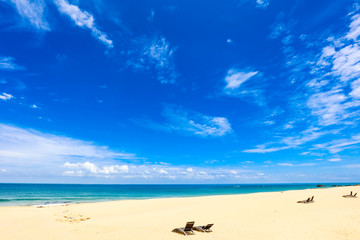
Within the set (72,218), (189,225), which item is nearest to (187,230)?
A: (189,225)

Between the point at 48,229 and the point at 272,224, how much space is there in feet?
57.2

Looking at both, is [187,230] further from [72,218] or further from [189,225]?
[72,218]

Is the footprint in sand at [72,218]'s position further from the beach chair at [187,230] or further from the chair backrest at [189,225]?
the chair backrest at [189,225]

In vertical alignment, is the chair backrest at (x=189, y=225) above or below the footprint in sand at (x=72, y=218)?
above

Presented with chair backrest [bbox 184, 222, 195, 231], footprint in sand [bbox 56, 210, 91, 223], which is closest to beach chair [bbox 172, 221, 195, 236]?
chair backrest [bbox 184, 222, 195, 231]

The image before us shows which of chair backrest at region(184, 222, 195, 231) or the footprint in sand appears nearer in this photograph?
chair backrest at region(184, 222, 195, 231)

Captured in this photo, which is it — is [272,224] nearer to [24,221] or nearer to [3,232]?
[3,232]

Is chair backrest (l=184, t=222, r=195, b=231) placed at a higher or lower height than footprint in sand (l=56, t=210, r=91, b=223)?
higher

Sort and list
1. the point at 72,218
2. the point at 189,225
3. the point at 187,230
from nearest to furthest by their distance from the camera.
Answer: the point at 189,225
the point at 187,230
the point at 72,218

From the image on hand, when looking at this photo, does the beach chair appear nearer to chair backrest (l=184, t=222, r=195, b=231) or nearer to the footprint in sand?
chair backrest (l=184, t=222, r=195, b=231)

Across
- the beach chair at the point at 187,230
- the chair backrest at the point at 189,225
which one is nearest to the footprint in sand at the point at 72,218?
the beach chair at the point at 187,230

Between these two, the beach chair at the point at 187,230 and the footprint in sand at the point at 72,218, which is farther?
the footprint in sand at the point at 72,218

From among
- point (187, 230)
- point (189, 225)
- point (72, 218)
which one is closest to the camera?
point (189, 225)

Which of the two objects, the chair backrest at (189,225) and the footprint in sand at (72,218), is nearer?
the chair backrest at (189,225)
